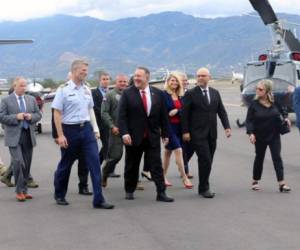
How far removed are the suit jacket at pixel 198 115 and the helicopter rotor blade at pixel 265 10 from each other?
43.8 feet

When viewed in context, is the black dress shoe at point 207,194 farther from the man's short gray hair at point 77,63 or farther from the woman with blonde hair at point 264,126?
the man's short gray hair at point 77,63

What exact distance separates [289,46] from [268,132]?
1617 centimetres

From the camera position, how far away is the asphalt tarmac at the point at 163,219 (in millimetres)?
7008

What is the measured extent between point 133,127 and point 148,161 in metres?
0.53

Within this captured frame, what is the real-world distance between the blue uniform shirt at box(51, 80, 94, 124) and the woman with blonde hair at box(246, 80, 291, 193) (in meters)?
2.65

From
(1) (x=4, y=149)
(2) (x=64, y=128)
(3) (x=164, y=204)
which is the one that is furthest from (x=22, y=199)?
(1) (x=4, y=149)

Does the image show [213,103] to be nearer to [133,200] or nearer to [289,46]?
[133,200]

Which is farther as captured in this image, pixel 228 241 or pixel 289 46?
pixel 289 46

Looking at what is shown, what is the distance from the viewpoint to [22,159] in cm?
979

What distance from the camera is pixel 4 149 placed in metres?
17.3

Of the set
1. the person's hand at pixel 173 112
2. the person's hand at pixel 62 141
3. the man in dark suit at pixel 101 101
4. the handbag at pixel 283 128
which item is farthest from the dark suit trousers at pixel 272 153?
the person's hand at pixel 62 141

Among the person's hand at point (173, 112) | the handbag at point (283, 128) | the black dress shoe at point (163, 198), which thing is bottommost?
the black dress shoe at point (163, 198)

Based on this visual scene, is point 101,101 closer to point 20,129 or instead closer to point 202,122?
point 20,129

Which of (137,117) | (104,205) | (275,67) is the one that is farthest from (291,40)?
(104,205)
